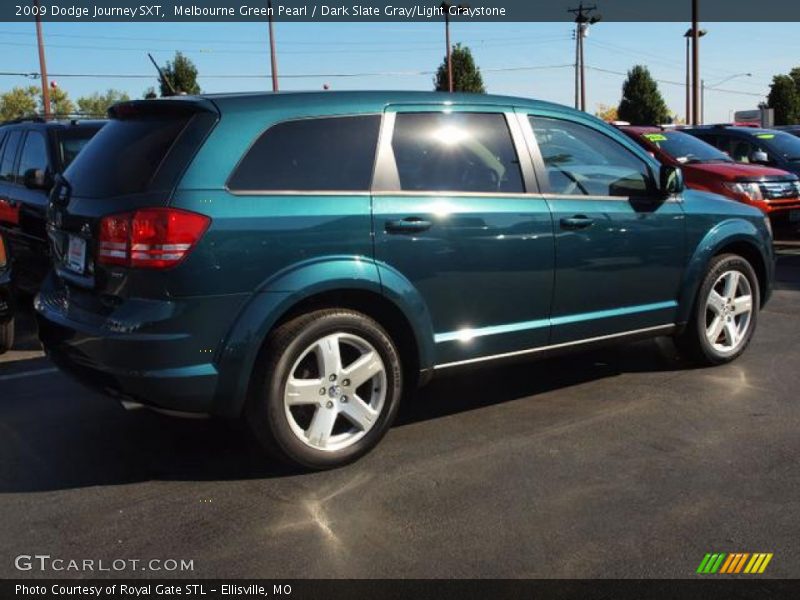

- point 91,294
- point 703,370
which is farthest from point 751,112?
point 91,294

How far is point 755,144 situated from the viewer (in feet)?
41.9

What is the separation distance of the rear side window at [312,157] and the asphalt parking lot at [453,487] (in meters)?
1.40

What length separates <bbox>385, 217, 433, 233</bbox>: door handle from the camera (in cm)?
394

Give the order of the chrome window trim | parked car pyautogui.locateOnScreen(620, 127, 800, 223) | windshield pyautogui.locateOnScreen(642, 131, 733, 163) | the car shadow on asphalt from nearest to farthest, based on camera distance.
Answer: the car shadow on asphalt → the chrome window trim → parked car pyautogui.locateOnScreen(620, 127, 800, 223) → windshield pyautogui.locateOnScreen(642, 131, 733, 163)

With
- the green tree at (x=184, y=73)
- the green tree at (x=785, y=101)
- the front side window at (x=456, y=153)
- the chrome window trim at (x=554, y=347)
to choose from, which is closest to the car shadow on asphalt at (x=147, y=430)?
the chrome window trim at (x=554, y=347)

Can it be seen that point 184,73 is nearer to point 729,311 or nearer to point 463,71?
point 463,71

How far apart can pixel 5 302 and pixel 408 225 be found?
3.73 metres

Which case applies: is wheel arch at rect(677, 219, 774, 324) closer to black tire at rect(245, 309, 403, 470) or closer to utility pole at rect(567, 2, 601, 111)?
black tire at rect(245, 309, 403, 470)

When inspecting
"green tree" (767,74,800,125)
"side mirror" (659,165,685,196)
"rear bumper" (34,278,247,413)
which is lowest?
"rear bumper" (34,278,247,413)

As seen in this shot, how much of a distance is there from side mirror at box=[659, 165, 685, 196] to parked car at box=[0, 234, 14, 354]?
4.77 metres

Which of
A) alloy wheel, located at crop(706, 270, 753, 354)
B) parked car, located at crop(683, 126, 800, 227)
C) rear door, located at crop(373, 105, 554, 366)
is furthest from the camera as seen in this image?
parked car, located at crop(683, 126, 800, 227)

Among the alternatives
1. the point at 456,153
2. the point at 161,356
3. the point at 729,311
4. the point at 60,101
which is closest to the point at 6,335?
the point at 161,356

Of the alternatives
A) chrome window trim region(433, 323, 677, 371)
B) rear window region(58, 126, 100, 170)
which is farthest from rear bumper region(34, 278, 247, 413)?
rear window region(58, 126, 100, 170)

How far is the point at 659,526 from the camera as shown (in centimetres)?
329
